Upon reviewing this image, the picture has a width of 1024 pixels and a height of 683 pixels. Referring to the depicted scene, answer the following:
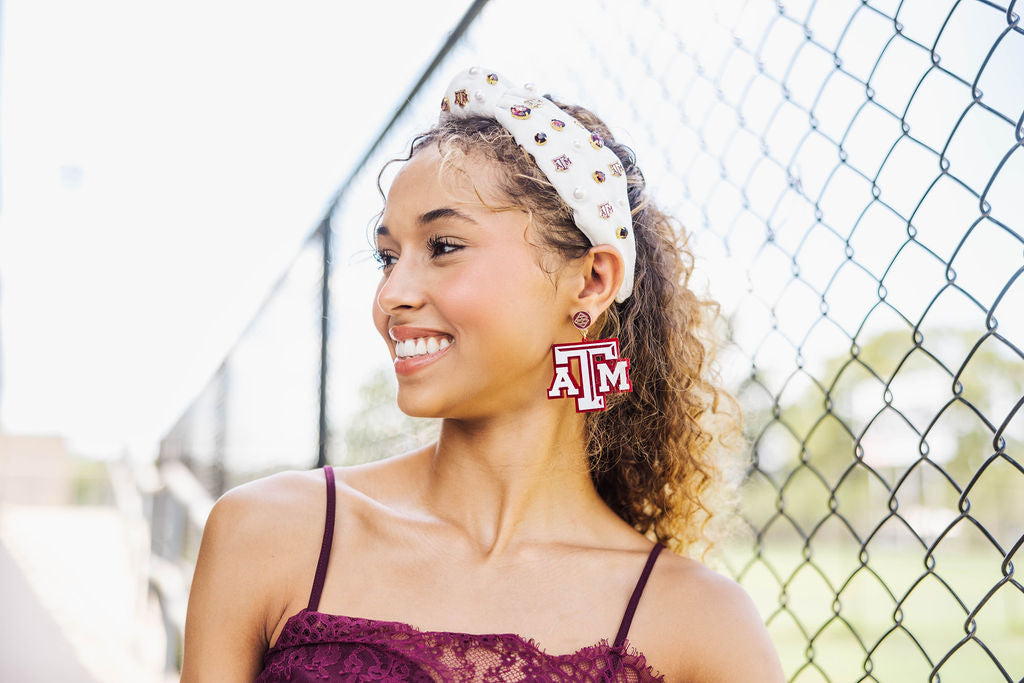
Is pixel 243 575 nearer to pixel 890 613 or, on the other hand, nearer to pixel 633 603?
pixel 633 603

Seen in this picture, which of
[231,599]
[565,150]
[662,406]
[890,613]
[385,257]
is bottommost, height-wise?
[890,613]

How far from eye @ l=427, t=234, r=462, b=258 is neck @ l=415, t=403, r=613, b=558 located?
316 mm

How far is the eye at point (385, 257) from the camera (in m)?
1.54

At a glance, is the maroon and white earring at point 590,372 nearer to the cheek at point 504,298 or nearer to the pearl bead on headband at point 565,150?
the cheek at point 504,298

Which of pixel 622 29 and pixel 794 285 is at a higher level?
pixel 622 29

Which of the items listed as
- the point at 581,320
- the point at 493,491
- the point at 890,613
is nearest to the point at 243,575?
the point at 493,491

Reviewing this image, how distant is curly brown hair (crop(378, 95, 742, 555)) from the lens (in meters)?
1.70

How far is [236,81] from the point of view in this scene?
4883mm

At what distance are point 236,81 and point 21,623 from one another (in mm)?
3679

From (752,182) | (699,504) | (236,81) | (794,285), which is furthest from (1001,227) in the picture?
(236,81)

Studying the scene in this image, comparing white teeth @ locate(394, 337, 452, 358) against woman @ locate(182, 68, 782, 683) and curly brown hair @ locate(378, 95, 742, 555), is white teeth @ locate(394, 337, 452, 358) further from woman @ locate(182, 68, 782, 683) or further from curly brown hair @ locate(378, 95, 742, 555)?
curly brown hair @ locate(378, 95, 742, 555)

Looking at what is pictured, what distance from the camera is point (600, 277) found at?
5.21ft

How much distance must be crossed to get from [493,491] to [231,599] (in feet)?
1.53

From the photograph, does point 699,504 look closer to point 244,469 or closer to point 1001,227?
point 1001,227
